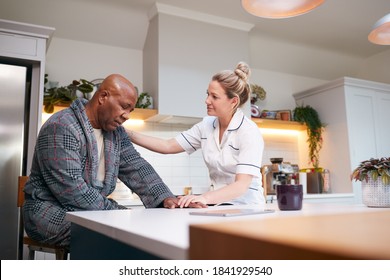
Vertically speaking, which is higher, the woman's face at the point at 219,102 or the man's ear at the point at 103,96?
the woman's face at the point at 219,102

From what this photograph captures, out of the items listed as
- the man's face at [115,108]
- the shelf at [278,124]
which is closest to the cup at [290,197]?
the man's face at [115,108]

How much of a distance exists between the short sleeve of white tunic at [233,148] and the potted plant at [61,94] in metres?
1.40

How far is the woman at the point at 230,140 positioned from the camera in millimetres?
1672

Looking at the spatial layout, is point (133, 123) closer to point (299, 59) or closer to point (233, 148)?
point (233, 148)

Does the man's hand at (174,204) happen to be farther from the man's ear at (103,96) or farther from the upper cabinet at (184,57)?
the upper cabinet at (184,57)

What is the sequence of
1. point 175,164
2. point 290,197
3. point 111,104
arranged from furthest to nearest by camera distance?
1. point 175,164
2. point 111,104
3. point 290,197

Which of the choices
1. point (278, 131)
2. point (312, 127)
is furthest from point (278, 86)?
point (312, 127)

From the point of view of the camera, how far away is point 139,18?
3.47 m

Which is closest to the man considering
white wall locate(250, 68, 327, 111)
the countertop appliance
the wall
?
the countertop appliance

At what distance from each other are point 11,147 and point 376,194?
2.21 metres

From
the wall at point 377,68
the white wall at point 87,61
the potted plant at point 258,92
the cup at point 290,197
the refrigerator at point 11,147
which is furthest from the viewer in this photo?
the wall at point 377,68

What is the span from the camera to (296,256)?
1.05 feet

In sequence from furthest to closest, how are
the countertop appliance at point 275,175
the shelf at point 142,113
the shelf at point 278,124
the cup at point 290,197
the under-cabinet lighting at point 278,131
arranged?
the under-cabinet lighting at point 278,131 < the shelf at point 278,124 < the countertop appliance at point 275,175 < the shelf at point 142,113 < the cup at point 290,197
